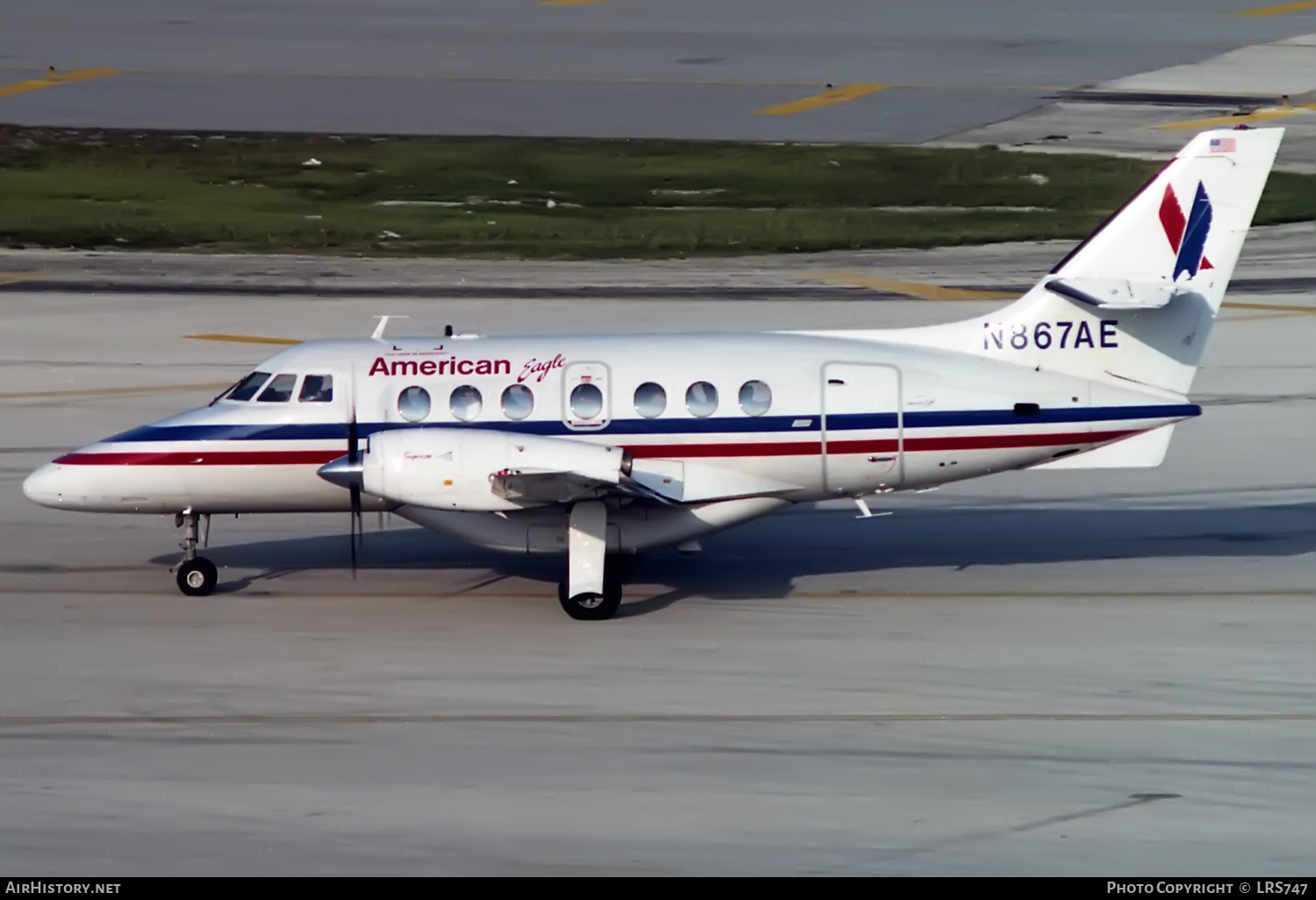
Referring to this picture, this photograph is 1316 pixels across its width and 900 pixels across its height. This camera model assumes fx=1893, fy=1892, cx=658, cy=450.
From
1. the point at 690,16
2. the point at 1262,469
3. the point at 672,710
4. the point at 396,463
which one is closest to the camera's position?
the point at 672,710

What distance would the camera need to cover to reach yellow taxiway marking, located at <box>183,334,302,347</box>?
3460 cm

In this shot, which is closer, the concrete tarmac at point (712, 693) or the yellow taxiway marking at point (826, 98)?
the concrete tarmac at point (712, 693)

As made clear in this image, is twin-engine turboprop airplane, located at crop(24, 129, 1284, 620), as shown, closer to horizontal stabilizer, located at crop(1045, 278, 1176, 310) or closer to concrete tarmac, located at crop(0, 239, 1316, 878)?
horizontal stabilizer, located at crop(1045, 278, 1176, 310)

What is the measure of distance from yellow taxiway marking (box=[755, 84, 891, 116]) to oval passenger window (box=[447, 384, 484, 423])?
34392mm

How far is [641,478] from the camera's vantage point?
2092 cm

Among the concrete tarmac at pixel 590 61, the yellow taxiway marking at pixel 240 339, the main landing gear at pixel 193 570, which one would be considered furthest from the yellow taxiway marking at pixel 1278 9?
the main landing gear at pixel 193 570

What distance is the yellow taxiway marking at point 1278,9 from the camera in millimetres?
65562

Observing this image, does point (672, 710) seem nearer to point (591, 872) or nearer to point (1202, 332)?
point (591, 872)

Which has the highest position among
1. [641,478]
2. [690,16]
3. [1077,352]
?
[690,16]

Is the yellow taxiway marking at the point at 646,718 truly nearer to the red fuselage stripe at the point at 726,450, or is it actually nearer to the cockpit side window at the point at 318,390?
the red fuselage stripe at the point at 726,450

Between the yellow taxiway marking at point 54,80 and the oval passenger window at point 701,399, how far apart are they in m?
41.2

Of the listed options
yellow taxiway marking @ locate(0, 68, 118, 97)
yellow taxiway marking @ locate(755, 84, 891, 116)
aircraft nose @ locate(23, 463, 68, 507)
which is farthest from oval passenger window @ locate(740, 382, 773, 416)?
yellow taxiway marking @ locate(0, 68, 118, 97)

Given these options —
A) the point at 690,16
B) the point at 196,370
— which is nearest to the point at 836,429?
the point at 196,370

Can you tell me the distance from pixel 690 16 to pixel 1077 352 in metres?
46.2
